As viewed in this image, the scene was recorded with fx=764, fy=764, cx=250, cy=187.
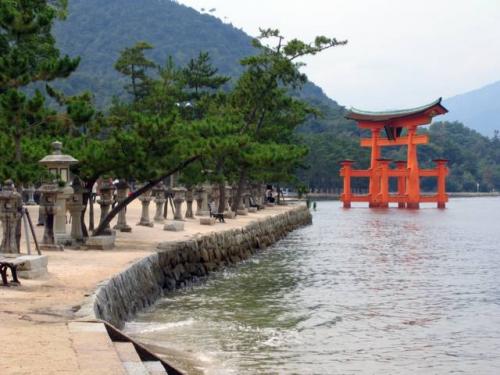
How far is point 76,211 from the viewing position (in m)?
16.8

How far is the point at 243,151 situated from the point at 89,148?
32.5ft

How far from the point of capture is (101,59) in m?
142

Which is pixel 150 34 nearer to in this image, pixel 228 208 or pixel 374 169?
pixel 374 169

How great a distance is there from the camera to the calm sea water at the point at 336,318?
1005 cm

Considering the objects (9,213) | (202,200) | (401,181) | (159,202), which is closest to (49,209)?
(9,213)

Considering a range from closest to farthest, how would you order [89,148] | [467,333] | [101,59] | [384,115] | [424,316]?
[467,333] < [424,316] < [89,148] < [384,115] < [101,59]

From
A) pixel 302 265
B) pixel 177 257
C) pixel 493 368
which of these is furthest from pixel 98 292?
pixel 302 265

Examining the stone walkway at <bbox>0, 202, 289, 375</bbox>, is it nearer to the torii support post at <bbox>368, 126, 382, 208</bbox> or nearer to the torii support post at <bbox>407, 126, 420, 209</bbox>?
the torii support post at <bbox>407, 126, 420, 209</bbox>

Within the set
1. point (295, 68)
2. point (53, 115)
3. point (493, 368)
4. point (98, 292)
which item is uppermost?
point (295, 68)

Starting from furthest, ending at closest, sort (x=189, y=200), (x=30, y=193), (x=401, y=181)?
(x=401, y=181), (x=30, y=193), (x=189, y=200)

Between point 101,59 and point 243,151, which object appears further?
point 101,59

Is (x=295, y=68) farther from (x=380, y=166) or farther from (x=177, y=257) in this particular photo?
(x=380, y=166)

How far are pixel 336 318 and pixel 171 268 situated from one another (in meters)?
4.30

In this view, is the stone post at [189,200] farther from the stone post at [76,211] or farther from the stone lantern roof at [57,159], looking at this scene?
the stone lantern roof at [57,159]
